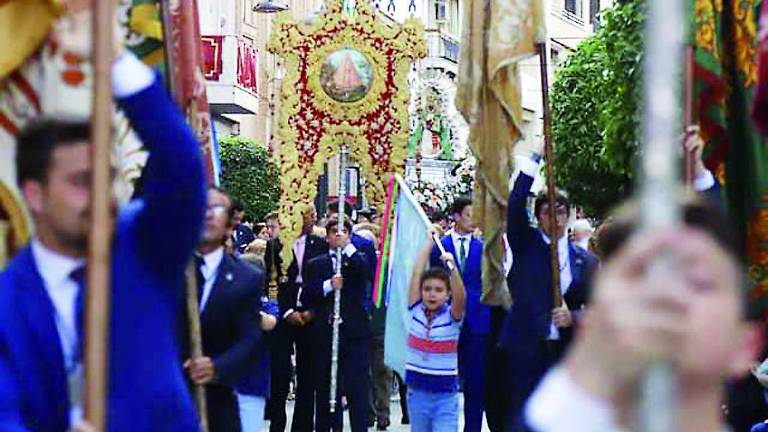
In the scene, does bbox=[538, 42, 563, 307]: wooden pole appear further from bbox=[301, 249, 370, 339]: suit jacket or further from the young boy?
bbox=[301, 249, 370, 339]: suit jacket

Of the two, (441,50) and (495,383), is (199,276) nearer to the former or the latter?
(495,383)

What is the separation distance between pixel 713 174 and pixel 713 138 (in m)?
A: 0.17

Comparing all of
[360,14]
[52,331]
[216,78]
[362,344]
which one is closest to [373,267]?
[362,344]

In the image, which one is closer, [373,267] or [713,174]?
[713,174]

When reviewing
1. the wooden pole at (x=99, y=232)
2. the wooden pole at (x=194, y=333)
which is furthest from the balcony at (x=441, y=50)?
the wooden pole at (x=99, y=232)

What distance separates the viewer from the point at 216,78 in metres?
41.4

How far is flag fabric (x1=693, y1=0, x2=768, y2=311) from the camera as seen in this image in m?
7.73

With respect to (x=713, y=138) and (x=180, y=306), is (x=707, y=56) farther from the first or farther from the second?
(x=180, y=306)

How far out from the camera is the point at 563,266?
1084 centimetres

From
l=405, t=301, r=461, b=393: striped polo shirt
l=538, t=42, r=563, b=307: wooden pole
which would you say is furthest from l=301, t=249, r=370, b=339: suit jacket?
l=538, t=42, r=563, b=307: wooden pole

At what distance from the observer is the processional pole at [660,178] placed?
2.57 meters

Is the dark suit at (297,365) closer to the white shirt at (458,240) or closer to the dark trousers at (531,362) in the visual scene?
the white shirt at (458,240)

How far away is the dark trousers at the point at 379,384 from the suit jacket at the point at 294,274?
1717 mm

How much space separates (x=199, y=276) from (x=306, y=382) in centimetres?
752
